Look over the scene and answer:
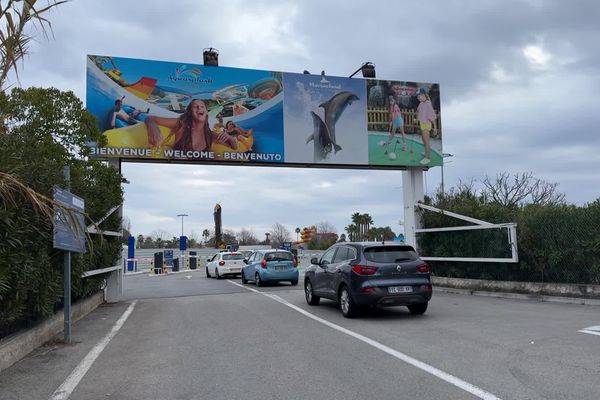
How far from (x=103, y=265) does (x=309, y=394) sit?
10.6 m

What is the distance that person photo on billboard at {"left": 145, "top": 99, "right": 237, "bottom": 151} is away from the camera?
19234 millimetres

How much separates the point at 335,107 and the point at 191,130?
5.70m

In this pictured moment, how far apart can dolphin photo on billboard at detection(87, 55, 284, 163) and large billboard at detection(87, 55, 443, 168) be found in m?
0.03

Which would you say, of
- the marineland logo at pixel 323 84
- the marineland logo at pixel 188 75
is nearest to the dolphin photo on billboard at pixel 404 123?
the marineland logo at pixel 323 84

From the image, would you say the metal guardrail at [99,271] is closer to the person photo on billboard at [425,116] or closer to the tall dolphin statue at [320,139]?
the tall dolphin statue at [320,139]

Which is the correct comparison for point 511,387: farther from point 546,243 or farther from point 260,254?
point 260,254

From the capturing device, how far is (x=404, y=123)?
73.4 feet

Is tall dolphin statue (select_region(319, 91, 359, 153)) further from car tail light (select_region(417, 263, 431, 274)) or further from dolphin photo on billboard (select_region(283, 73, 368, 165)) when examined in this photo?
car tail light (select_region(417, 263, 431, 274))

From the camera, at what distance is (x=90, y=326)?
11.6 m

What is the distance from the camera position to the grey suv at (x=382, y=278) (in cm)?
1155

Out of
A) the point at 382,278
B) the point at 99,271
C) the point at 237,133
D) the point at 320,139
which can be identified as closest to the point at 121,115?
the point at 237,133

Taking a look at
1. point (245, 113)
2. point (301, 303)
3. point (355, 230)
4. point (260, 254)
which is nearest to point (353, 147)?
point (245, 113)

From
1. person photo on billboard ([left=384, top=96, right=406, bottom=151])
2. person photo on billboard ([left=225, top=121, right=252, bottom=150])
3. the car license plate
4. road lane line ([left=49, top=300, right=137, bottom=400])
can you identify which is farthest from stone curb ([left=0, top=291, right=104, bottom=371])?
person photo on billboard ([left=384, top=96, right=406, bottom=151])

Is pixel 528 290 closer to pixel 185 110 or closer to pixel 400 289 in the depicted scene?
pixel 400 289
